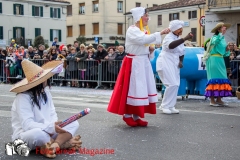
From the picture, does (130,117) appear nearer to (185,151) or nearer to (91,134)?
(91,134)

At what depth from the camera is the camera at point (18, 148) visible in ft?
18.1

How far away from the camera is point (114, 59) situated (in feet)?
53.7

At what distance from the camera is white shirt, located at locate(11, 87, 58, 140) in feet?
17.6

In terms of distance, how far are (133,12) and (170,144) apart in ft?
8.67

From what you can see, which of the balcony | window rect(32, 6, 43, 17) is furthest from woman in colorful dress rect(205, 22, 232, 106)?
window rect(32, 6, 43, 17)

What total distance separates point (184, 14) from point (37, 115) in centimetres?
4789

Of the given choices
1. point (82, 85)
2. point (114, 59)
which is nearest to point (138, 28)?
point (114, 59)

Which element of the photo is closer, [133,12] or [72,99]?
[133,12]

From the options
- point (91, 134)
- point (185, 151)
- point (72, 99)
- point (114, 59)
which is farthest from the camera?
point (114, 59)

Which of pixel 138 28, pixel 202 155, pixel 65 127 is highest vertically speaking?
pixel 138 28

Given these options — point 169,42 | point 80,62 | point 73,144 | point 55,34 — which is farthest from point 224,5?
point 55,34

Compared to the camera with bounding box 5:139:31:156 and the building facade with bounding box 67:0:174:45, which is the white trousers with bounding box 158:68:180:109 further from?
the building facade with bounding box 67:0:174:45

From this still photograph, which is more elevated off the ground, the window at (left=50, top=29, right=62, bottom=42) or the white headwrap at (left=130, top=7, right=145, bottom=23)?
the window at (left=50, top=29, right=62, bottom=42)

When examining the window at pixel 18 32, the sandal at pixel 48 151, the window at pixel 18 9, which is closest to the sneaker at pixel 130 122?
the sandal at pixel 48 151
